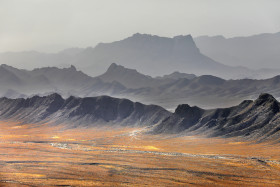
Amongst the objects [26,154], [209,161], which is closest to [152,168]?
[209,161]

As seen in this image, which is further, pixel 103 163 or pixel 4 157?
pixel 4 157

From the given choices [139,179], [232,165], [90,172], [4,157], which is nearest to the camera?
[139,179]

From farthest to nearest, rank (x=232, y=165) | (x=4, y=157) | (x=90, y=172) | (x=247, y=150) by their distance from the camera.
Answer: (x=247, y=150) → (x=4, y=157) → (x=232, y=165) → (x=90, y=172)

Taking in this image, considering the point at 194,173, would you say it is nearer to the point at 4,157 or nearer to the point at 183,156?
the point at 183,156

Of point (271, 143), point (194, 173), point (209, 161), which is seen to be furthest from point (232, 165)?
point (271, 143)

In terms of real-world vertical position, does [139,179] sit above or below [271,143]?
below

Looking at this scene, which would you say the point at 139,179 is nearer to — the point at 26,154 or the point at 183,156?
the point at 183,156
